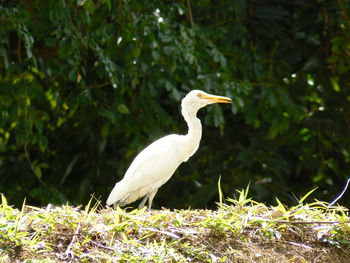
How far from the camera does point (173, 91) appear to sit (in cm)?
626

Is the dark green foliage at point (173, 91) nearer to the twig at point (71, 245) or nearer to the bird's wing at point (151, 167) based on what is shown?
the bird's wing at point (151, 167)

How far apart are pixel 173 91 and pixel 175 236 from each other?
260cm

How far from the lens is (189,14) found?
6797mm

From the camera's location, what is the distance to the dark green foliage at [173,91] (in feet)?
20.3

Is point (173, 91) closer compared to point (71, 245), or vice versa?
point (71, 245)

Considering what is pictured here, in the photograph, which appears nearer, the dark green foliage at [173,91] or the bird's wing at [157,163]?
the bird's wing at [157,163]

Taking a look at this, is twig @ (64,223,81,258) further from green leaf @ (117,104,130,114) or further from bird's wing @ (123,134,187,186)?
green leaf @ (117,104,130,114)

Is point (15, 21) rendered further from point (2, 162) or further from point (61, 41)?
point (2, 162)

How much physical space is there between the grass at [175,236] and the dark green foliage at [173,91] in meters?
2.09

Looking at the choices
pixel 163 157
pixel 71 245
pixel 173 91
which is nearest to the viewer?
pixel 71 245

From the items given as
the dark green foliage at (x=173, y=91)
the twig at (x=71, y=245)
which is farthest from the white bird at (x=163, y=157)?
the twig at (x=71, y=245)

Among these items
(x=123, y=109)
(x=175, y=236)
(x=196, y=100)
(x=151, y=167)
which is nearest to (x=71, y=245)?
(x=175, y=236)

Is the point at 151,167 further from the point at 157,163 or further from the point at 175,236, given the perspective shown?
the point at 175,236

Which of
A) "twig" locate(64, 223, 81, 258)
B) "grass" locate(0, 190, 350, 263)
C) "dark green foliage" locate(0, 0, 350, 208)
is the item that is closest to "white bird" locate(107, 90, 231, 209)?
"dark green foliage" locate(0, 0, 350, 208)
